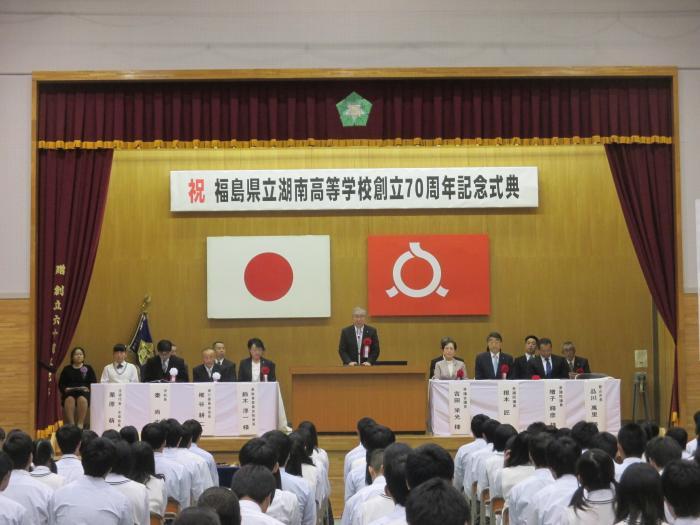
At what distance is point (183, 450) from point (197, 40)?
16.1 feet

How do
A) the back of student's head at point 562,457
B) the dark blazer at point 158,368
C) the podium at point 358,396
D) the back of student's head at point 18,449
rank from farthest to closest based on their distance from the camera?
1. the dark blazer at point 158,368
2. the podium at point 358,396
3. the back of student's head at point 18,449
4. the back of student's head at point 562,457

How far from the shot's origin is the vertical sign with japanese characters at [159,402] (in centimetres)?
910

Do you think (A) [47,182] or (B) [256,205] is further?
(B) [256,205]

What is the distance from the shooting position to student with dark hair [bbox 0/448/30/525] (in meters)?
4.05

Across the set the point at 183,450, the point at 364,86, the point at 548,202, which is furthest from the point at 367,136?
the point at 183,450

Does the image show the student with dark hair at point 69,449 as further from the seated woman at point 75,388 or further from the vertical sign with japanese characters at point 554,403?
the seated woman at point 75,388

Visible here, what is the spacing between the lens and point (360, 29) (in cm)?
985

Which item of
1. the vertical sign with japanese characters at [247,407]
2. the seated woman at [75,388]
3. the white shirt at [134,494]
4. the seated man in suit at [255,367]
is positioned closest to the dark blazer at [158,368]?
the seated woman at [75,388]

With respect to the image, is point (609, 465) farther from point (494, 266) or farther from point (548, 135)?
point (494, 266)

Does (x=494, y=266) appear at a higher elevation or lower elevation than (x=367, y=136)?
lower

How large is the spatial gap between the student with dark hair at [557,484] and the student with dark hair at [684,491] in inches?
29.7

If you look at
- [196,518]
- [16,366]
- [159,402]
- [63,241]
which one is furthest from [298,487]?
[63,241]

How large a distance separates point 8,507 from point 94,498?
1.08ft

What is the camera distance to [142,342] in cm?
1177
